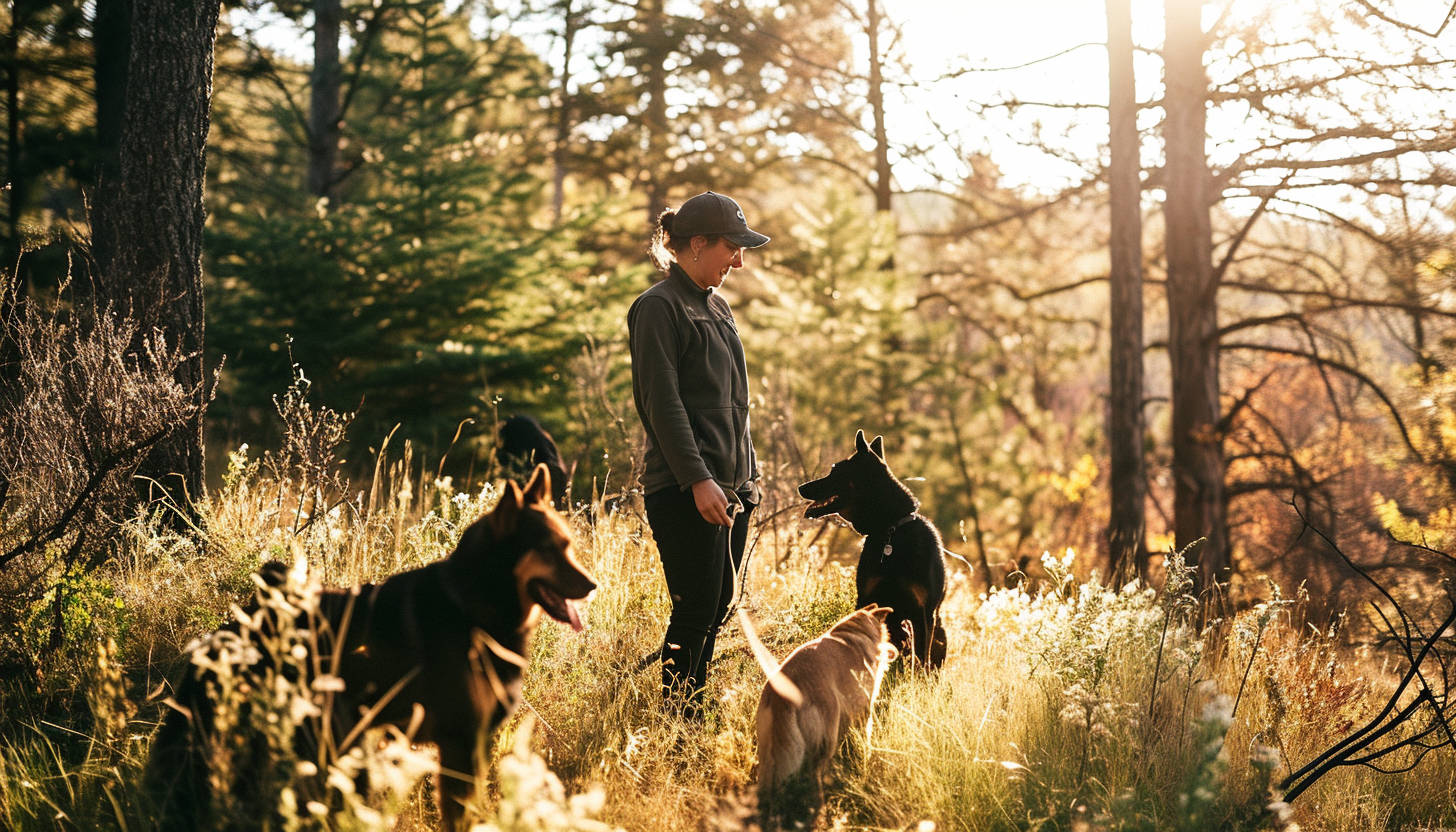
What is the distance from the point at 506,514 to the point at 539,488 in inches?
6.7

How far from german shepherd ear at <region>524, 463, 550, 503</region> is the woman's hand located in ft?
2.53

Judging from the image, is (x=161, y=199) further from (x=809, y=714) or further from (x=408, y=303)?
(x=408, y=303)

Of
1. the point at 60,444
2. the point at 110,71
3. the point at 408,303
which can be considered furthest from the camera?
the point at 408,303

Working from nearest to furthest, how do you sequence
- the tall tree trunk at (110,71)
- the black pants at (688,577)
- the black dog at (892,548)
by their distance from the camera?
the black pants at (688,577), the black dog at (892,548), the tall tree trunk at (110,71)

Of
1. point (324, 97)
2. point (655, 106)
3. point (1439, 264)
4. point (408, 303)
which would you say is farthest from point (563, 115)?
point (1439, 264)

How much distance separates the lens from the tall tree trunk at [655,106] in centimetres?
1747

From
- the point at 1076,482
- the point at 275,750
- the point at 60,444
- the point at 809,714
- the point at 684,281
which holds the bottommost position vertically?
the point at 1076,482

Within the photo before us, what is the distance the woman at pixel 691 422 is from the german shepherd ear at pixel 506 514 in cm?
95

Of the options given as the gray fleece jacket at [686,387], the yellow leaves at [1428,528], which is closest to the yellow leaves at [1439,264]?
the yellow leaves at [1428,528]

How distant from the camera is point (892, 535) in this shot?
465 cm

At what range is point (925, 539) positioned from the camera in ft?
15.2

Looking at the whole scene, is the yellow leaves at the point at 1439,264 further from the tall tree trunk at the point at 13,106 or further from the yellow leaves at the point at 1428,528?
the tall tree trunk at the point at 13,106

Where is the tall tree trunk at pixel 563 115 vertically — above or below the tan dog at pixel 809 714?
above

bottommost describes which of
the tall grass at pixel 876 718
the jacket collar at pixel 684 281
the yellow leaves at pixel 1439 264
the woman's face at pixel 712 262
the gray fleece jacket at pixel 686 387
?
the tall grass at pixel 876 718
